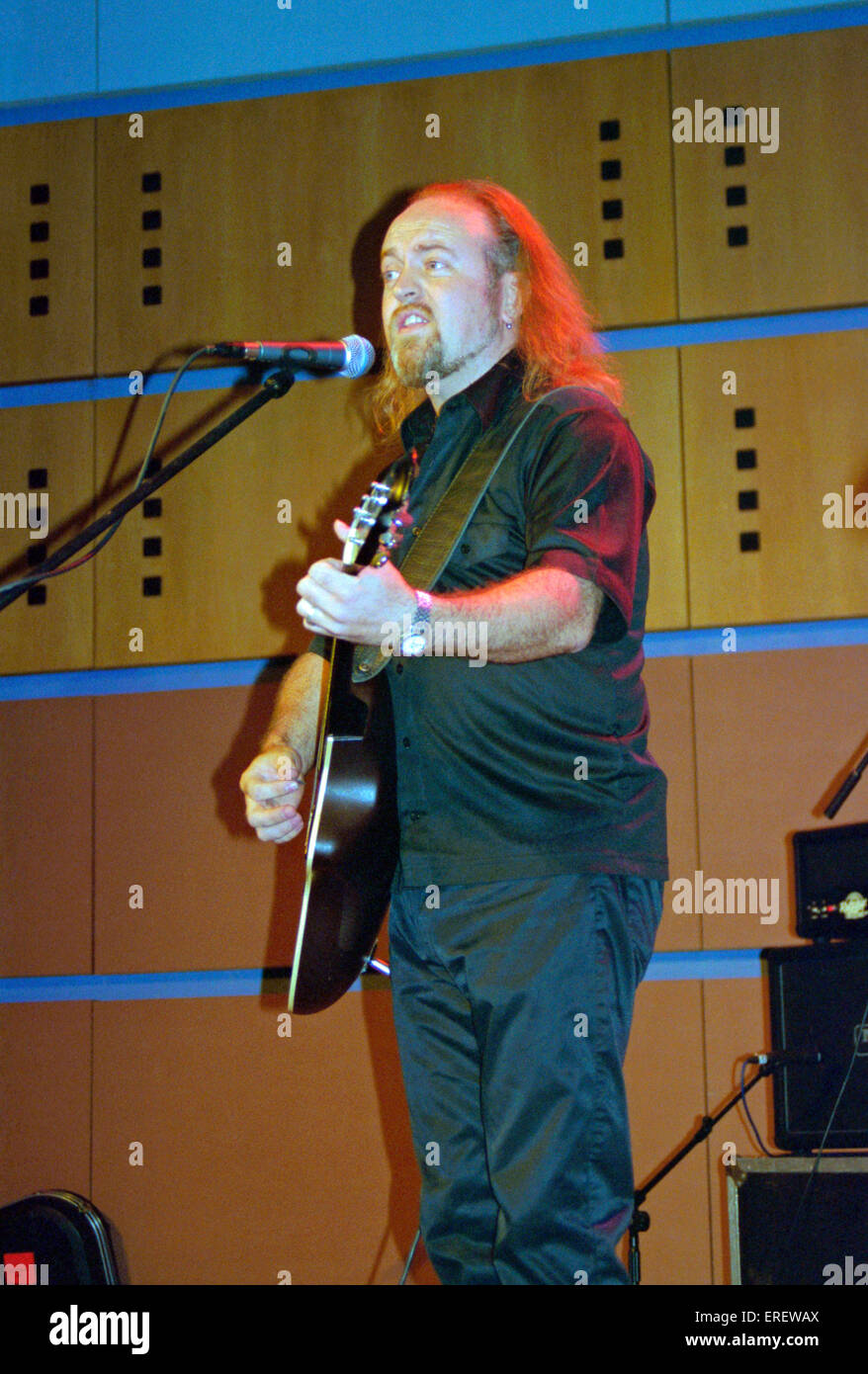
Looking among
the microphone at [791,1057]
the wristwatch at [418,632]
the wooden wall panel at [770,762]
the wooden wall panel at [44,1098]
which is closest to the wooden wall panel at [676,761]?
the wooden wall panel at [770,762]

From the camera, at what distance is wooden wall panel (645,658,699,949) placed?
11.3 ft

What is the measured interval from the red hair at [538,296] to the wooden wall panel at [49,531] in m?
1.81

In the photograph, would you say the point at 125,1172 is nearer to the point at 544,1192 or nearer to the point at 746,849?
the point at 746,849

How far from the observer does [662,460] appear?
11.8ft

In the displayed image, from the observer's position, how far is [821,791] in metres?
3.40

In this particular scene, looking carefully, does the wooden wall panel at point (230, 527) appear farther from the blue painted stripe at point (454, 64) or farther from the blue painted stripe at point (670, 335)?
the blue painted stripe at point (454, 64)

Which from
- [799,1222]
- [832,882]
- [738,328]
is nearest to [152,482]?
[832,882]

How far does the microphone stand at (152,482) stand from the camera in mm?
1945

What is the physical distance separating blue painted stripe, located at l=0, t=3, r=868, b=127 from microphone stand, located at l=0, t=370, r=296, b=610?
2180mm

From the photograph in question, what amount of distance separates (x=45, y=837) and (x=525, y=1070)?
2320mm

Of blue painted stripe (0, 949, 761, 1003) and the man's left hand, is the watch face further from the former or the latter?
blue painted stripe (0, 949, 761, 1003)
